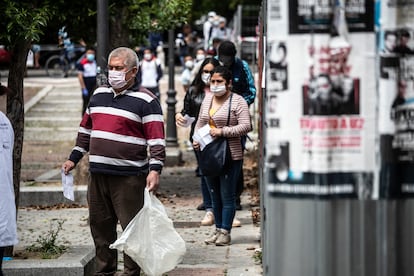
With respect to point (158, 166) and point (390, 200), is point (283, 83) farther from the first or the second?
point (158, 166)

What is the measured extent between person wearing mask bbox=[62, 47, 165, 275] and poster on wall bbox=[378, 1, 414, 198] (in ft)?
11.9

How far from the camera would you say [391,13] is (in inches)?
192

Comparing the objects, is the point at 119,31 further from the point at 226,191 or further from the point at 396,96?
the point at 396,96

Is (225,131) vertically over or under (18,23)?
under

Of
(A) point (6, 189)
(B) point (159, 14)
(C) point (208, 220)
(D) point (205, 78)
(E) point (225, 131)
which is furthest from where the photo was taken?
(B) point (159, 14)

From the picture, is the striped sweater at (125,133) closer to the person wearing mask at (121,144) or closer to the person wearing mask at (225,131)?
the person wearing mask at (121,144)

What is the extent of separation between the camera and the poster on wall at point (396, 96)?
4.87 meters

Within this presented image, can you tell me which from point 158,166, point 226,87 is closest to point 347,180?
point 158,166

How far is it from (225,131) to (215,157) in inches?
10.4

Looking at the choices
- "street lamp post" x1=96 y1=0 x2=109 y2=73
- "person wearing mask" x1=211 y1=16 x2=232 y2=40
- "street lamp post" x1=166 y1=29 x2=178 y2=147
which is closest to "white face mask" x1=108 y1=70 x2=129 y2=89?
"street lamp post" x1=96 y1=0 x2=109 y2=73

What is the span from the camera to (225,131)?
10.3 meters

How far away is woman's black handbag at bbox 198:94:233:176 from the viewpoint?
10.3 metres

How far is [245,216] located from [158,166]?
4082 mm

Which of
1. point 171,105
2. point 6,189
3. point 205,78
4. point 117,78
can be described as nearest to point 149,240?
point 117,78
